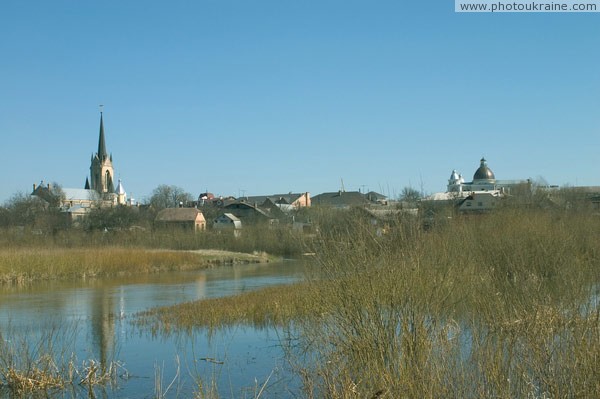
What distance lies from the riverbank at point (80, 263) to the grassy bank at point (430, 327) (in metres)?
23.5

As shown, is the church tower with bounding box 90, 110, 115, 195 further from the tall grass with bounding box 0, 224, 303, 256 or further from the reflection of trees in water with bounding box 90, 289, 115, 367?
the reflection of trees in water with bounding box 90, 289, 115, 367

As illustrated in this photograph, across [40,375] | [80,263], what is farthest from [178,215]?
[40,375]

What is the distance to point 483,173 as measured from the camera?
486 ft

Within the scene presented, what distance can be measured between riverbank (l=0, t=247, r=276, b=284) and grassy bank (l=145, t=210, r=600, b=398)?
23486mm

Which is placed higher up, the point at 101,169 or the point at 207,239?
the point at 101,169

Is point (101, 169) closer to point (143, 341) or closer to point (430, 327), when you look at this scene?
point (143, 341)

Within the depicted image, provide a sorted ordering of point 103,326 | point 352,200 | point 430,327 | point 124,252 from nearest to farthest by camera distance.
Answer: point 430,327 < point 103,326 < point 352,200 < point 124,252

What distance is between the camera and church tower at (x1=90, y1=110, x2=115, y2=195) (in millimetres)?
146000

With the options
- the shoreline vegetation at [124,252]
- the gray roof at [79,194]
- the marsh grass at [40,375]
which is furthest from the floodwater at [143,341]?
the gray roof at [79,194]

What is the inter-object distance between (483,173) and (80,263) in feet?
404

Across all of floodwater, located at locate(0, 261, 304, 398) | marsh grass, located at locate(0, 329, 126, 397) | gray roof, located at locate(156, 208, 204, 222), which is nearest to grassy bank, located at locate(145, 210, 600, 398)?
floodwater, located at locate(0, 261, 304, 398)

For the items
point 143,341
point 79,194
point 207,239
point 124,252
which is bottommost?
point 143,341

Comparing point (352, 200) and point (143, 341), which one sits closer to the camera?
point (143, 341)

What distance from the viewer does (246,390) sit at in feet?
36.8
